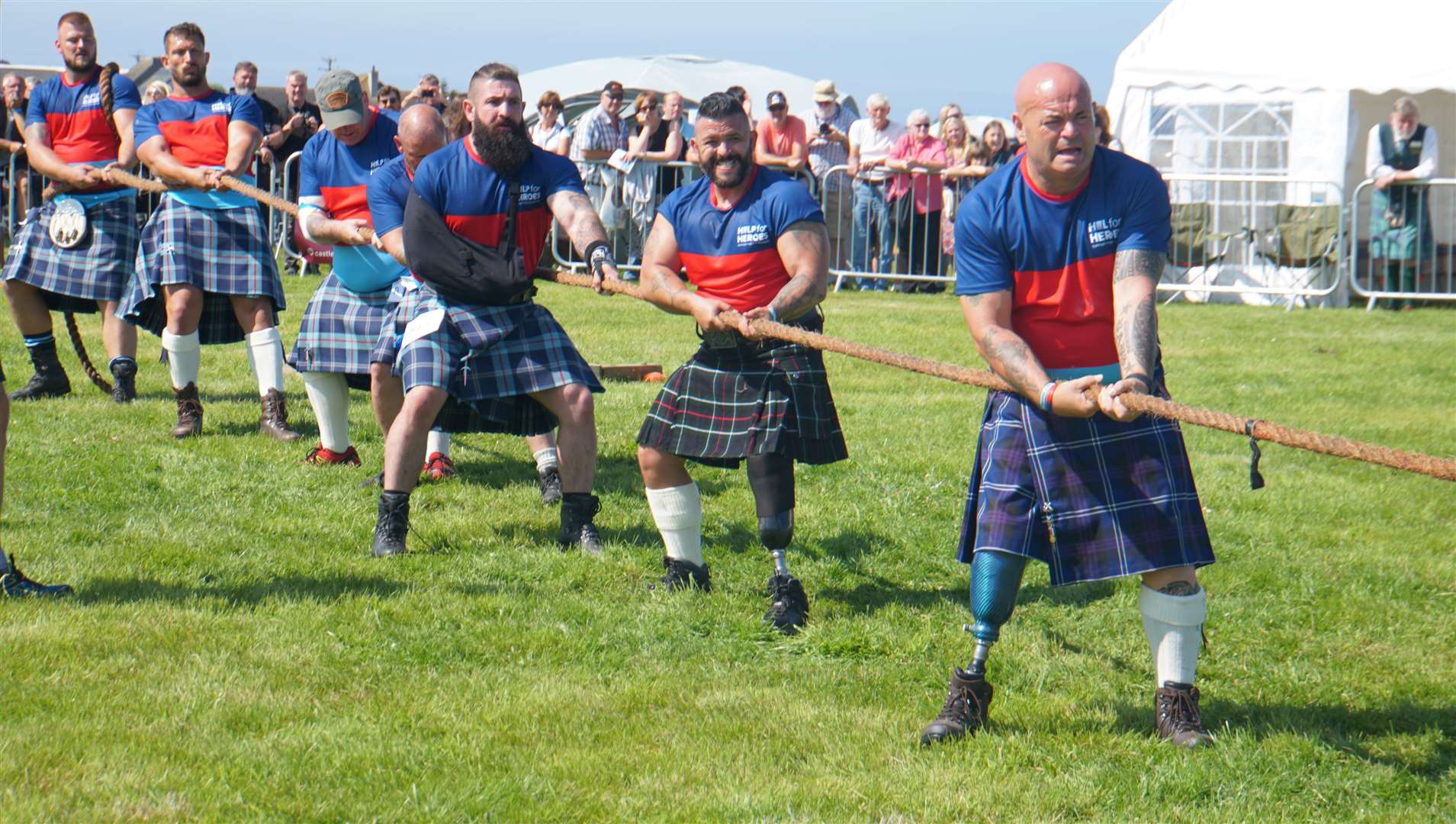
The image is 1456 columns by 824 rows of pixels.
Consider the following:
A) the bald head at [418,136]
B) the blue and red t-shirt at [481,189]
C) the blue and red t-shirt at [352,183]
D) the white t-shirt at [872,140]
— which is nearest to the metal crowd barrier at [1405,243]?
the white t-shirt at [872,140]

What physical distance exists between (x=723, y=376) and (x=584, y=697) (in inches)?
47.4

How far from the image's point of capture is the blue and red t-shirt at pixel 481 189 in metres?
5.32

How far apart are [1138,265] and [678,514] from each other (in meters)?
1.86

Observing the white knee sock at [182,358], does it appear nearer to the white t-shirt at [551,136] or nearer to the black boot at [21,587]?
the black boot at [21,587]

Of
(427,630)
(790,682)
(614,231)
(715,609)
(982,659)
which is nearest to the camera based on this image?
(982,659)

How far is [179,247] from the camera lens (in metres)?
7.48

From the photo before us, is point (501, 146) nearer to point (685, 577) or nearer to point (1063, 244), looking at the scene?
point (685, 577)

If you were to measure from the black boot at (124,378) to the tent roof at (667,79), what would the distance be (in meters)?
11.3

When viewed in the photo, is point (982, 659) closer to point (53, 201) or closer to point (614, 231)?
point (53, 201)

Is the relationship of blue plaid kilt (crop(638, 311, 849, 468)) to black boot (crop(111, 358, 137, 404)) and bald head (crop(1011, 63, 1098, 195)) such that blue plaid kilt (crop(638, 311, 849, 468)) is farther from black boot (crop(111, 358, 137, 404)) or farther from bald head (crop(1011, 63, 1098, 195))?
black boot (crop(111, 358, 137, 404))

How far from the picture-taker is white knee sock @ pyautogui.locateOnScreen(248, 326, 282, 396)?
750 centimetres

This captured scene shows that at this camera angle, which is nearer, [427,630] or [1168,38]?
[427,630]

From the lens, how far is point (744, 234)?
4.75 metres

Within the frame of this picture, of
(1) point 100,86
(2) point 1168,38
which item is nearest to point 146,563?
(1) point 100,86
